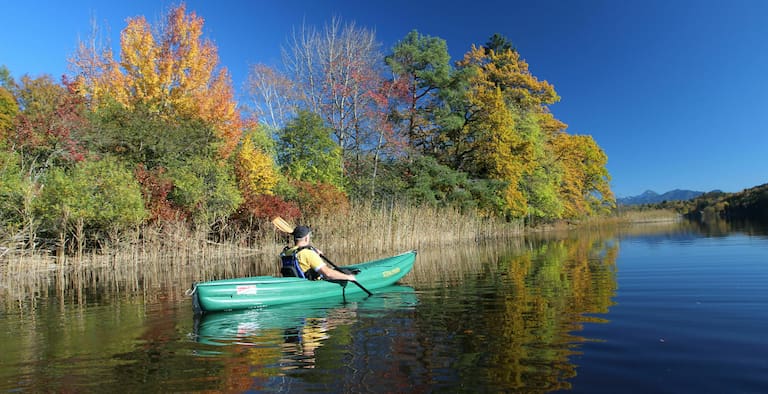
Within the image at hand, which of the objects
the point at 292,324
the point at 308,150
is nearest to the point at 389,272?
the point at 292,324

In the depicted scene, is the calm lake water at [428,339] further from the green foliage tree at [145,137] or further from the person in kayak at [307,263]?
the green foliage tree at [145,137]

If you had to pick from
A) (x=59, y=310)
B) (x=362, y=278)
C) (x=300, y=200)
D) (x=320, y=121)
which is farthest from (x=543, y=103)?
(x=59, y=310)

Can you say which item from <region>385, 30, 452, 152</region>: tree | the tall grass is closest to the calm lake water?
the tall grass

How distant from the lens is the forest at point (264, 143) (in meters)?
14.0

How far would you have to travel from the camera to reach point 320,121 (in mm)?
21500

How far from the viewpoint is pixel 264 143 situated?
20297mm

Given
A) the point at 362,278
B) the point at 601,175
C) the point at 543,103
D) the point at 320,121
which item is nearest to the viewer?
the point at 362,278

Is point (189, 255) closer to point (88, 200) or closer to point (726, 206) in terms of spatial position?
point (88, 200)

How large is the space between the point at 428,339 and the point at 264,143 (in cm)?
1678

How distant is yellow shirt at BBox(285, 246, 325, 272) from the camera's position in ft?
25.6

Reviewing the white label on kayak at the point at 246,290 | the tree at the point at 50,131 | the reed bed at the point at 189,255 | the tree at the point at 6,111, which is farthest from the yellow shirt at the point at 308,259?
the tree at the point at 6,111

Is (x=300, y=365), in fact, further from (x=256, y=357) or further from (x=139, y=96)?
(x=139, y=96)

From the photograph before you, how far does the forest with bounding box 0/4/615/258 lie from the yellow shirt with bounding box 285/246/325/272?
812 cm

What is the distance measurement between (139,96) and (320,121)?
7.21 m
